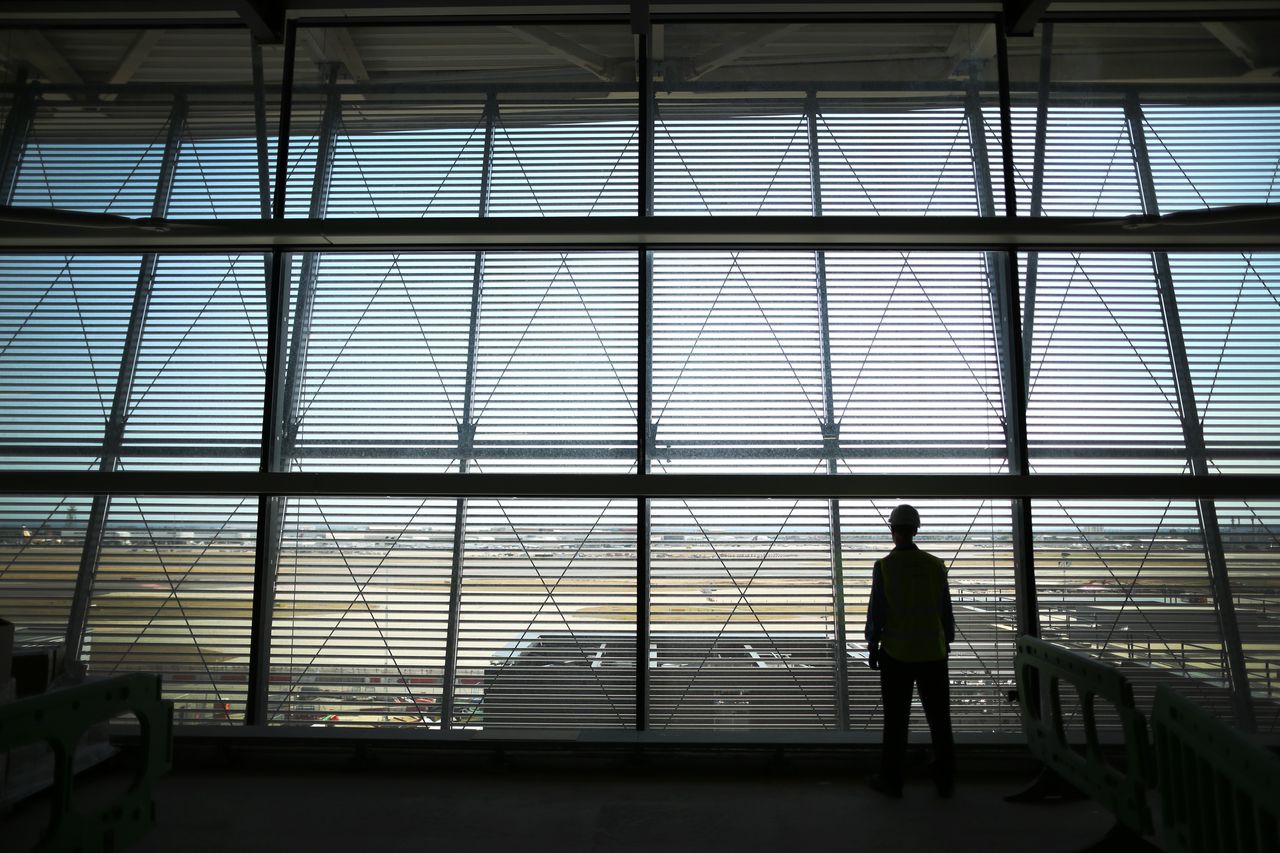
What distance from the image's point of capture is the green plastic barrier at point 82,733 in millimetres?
2691

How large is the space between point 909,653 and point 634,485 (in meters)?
1.87

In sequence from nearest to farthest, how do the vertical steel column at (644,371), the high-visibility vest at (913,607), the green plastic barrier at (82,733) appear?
the green plastic barrier at (82,733)
the high-visibility vest at (913,607)
the vertical steel column at (644,371)

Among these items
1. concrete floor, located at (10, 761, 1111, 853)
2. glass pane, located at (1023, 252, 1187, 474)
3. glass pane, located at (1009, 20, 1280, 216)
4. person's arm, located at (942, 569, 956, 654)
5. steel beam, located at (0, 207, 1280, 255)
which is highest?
glass pane, located at (1009, 20, 1280, 216)

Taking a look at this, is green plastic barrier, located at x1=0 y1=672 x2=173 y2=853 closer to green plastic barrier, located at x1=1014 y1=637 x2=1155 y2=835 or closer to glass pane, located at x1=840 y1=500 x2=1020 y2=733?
green plastic barrier, located at x1=1014 y1=637 x2=1155 y2=835

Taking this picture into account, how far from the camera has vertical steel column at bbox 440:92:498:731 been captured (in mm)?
6109

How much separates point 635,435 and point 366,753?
109 inches

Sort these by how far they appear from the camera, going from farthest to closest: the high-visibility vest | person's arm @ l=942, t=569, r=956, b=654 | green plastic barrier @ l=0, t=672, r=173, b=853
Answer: person's arm @ l=942, t=569, r=956, b=654, the high-visibility vest, green plastic barrier @ l=0, t=672, r=173, b=853

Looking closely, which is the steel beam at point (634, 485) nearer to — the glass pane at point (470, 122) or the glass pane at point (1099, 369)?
the glass pane at point (1099, 369)

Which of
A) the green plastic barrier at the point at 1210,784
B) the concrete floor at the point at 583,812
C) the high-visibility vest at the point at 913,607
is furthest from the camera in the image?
the high-visibility vest at the point at 913,607

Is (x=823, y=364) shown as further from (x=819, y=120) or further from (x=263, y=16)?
(x=263, y=16)

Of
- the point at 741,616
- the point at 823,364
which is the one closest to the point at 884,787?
the point at 741,616

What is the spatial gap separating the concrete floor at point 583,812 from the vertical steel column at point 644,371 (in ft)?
2.86

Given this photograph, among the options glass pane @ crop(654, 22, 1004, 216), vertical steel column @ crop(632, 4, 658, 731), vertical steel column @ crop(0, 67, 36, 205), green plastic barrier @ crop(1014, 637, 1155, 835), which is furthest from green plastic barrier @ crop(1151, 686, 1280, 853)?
vertical steel column @ crop(0, 67, 36, 205)

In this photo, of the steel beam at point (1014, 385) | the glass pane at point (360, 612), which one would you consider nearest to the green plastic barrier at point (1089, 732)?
the steel beam at point (1014, 385)
